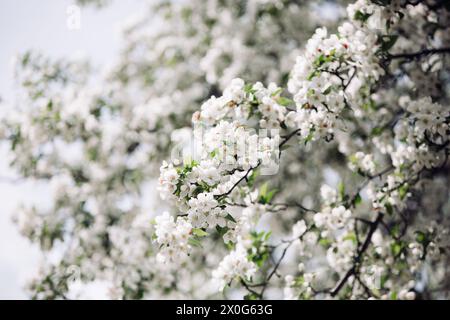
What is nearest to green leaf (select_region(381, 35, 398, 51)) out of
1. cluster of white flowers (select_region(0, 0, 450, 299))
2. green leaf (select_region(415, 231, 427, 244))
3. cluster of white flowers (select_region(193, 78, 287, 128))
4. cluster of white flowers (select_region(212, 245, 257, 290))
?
cluster of white flowers (select_region(0, 0, 450, 299))

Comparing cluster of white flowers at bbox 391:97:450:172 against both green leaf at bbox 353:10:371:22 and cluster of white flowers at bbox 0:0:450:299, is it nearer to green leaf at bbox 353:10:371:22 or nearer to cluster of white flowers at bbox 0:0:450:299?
cluster of white flowers at bbox 0:0:450:299

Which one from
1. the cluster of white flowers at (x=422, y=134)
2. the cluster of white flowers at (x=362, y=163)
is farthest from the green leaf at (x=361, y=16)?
the cluster of white flowers at (x=362, y=163)

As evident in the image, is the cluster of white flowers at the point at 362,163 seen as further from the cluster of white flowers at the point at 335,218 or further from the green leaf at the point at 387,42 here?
the green leaf at the point at 387,42

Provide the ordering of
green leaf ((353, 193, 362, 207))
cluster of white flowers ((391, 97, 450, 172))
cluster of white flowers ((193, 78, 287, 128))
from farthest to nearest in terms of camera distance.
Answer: green leaf ((353, 193, 362, 207))
cluster of white flowers ((391, 97, 450, 172))
cluster of white flowers ((193, 78, 287, 128))

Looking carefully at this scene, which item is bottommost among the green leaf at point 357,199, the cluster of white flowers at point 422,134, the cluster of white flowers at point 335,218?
the cluster of white flowers at point 335,218

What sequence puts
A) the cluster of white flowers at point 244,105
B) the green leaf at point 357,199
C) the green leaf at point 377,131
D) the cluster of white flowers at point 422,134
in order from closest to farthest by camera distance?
the cluster of white flowers at point 244,105 < the cluster of white flowers at point 422,134 < the green leaf at point 357,199 < the green leaf at point 377,131

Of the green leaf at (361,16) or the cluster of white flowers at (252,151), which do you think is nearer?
the cluster of white flowers at (252,151)

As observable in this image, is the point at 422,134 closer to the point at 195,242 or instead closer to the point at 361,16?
the point at 361,16

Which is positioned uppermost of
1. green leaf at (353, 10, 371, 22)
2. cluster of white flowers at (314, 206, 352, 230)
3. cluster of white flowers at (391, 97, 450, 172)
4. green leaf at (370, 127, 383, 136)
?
green leaf at (353, 10, 371, 22)

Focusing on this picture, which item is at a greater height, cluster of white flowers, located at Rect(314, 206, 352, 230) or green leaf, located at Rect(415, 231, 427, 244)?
cluster of white flowers, located at Rect(314, 206, 352, 230)

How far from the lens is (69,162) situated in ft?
17.4

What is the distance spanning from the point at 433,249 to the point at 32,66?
13.4 feet
